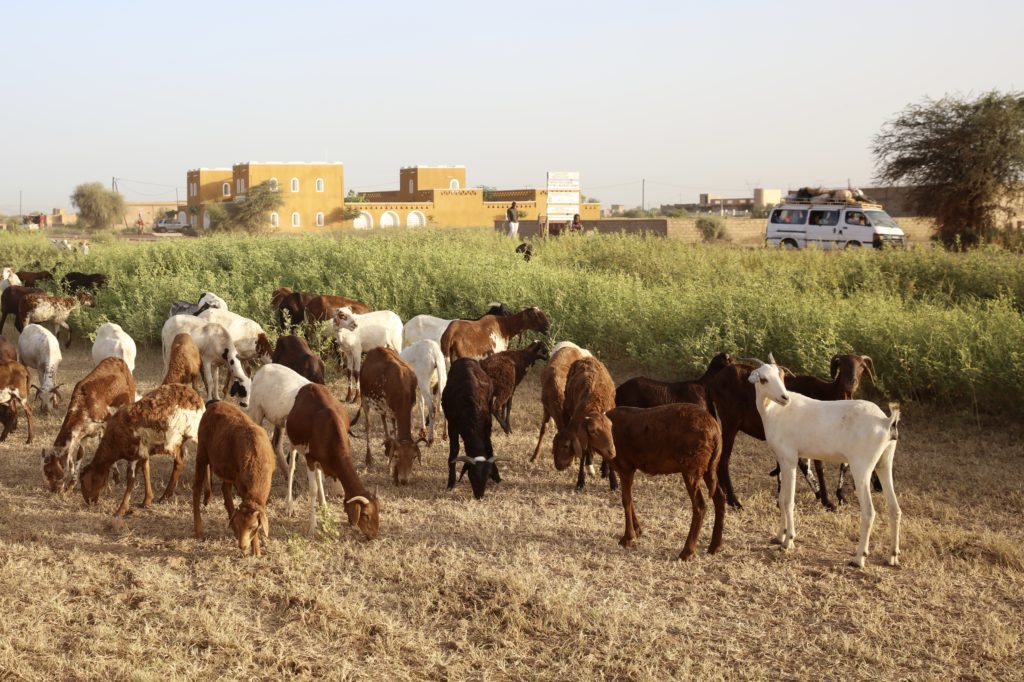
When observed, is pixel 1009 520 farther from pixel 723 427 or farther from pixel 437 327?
pixel 437 327

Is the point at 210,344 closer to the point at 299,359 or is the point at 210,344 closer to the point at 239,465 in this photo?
the point at 299,359

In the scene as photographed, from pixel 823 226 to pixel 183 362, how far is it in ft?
70.1

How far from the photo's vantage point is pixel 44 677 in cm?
486

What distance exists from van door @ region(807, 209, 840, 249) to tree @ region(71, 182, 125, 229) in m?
57.3

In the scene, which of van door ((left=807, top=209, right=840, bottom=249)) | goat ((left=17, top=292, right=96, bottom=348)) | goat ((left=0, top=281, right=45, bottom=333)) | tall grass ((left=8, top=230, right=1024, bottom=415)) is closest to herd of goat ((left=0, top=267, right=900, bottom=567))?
tall grass ((left=8, top=230, right=1024, bottom=415))

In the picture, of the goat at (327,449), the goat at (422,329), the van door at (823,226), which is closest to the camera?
the goat at (327,449)

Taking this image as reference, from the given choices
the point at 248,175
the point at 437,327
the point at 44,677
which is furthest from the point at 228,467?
the point at 248,175

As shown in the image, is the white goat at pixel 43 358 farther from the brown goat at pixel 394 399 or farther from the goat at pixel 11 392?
the brown goat at pixel 394 399

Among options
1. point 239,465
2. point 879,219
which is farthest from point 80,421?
point 879,219

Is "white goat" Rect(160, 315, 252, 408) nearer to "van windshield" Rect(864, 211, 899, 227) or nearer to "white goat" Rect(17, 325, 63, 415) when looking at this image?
"white goat" Rect(17, 325, 63, 415)

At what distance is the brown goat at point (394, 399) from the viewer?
25.7 feet

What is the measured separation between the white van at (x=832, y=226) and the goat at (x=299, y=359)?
17.7 m

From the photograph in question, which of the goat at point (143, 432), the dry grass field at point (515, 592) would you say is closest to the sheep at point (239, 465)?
the dry grass field at point (515, 592)

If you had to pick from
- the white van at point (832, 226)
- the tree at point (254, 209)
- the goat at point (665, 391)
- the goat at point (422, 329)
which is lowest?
the goat at point (665, 391)
